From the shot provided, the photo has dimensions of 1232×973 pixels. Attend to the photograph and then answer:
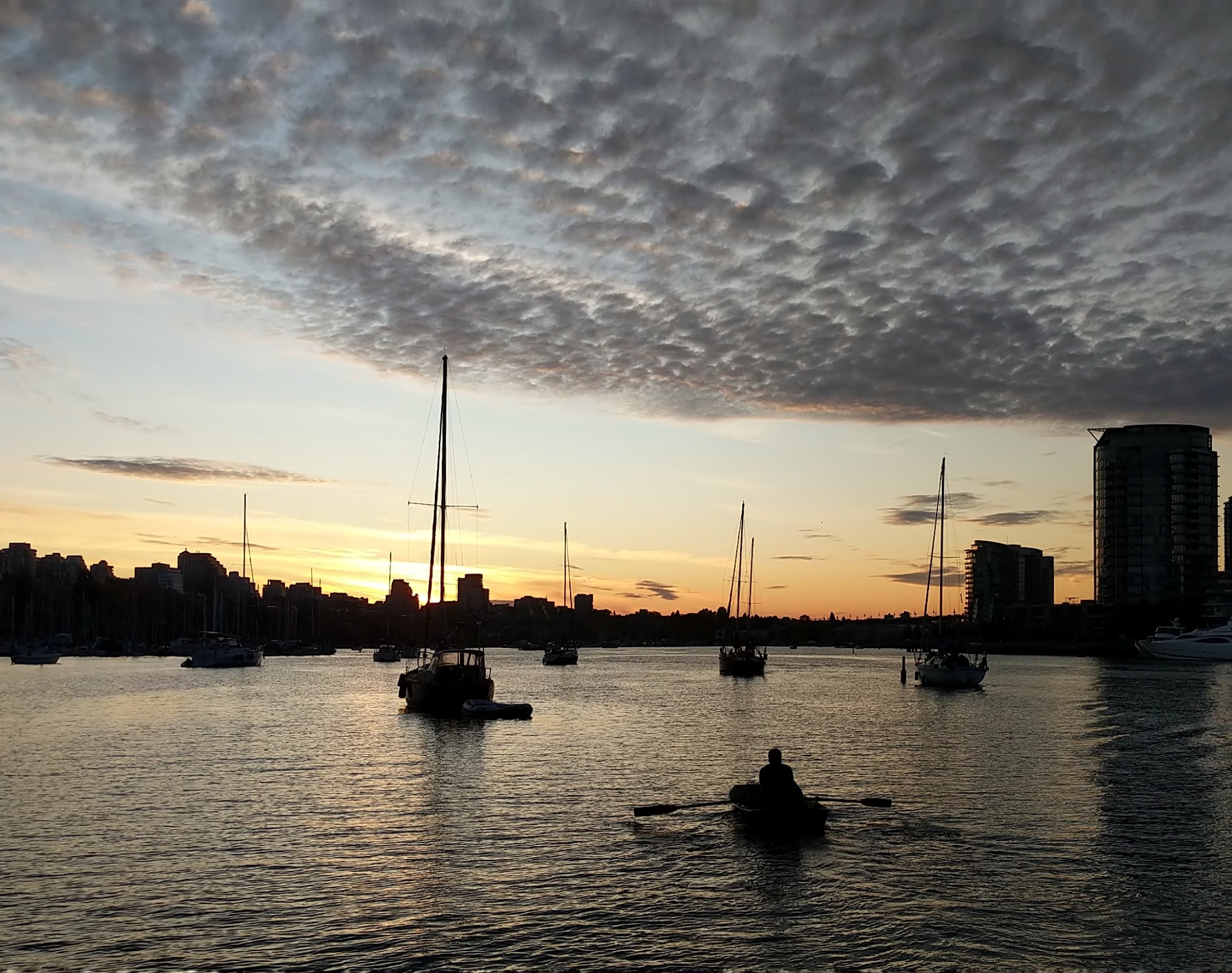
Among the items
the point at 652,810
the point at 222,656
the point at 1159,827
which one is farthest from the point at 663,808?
the point at 222,656

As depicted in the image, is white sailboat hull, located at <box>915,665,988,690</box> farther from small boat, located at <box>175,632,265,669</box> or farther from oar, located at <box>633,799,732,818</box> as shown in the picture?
small boat, located at <box>175,632,265,669</box>

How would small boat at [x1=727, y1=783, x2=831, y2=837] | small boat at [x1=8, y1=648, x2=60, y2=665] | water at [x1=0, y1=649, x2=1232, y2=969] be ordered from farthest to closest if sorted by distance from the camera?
small boat at [x1=8, y1=648, x2=60, y2=665]
small boat at [x1=727, y1=783, x2=831, y2=837]
water at [x1=0, y1=649, x2=1232, y2=969]

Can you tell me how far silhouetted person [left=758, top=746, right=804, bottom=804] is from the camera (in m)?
36.9

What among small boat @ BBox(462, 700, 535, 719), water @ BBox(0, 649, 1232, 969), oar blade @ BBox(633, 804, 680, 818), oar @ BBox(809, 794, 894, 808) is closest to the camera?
water @ BBox(0, 649, 1232, 969)

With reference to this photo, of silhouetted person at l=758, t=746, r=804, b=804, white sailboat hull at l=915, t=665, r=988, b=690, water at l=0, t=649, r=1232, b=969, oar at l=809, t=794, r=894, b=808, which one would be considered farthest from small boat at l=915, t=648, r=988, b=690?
silhouetted person at l=758, t=746, r=804, b=804

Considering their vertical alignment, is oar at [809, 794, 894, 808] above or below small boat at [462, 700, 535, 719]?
above

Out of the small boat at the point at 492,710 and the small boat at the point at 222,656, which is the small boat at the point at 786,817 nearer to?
the small boat at the point at 492,710

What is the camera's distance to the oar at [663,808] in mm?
39500

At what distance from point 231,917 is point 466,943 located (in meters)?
6.26

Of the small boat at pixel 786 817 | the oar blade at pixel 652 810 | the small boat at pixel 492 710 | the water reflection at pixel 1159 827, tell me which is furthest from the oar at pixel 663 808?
the small boat at pixel 492 710

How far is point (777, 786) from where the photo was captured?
37156mm

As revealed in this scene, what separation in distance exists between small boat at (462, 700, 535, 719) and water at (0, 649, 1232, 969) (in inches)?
47.1

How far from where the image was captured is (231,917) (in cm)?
2688

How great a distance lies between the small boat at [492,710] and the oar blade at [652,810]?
38.2m
